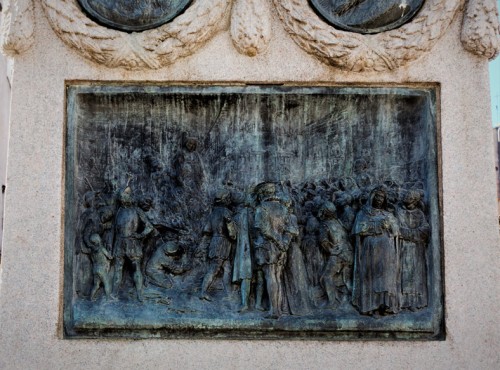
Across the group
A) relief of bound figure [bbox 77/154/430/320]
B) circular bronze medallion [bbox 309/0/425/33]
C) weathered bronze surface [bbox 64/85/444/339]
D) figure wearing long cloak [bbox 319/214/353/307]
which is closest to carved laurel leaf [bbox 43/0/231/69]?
weathered bronze surface [bbox 64/85/444/339]

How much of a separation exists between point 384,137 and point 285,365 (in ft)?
8.09

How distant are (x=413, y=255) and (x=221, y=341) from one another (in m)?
2.04

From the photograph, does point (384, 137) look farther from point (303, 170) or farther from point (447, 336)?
point (447, 336)

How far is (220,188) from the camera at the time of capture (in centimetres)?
1059

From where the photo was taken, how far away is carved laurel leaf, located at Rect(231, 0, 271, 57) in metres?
10.4

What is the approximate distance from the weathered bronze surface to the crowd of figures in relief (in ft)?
0.04

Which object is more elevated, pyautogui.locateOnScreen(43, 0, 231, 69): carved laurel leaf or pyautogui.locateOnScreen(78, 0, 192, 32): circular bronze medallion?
pyautogui.locateOnScreen(78, 0, 192, 32): circular bronze medallion

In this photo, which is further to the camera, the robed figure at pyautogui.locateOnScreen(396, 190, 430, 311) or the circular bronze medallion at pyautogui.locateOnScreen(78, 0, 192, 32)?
the circular bronze medallion at pyautogui.locateOnScreen(78, 0, 192, 32)

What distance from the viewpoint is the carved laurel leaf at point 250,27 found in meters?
10.4

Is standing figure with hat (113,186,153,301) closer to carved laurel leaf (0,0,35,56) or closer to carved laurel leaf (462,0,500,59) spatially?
carved laurel leaf (0,0,35,56)

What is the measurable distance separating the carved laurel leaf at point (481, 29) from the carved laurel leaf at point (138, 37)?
241 centimetres

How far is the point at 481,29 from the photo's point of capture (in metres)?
10.4

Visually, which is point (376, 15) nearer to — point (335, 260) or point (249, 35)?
point (249, 35)

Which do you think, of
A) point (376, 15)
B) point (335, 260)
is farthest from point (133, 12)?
point (335, 260)
